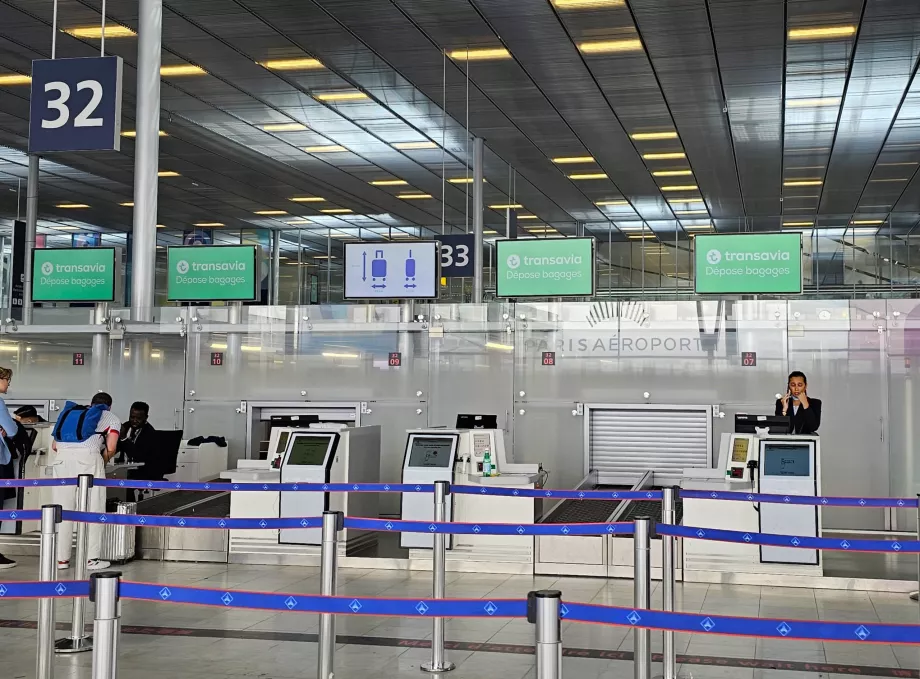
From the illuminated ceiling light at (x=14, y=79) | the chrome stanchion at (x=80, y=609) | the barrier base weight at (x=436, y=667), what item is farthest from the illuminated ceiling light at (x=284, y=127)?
the barrier base weight at (x=436, y=667)

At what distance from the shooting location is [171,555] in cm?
954

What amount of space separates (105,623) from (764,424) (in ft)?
24.1

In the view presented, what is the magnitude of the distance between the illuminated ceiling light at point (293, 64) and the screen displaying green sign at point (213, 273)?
2.33 meters

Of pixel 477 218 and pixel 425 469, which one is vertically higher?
pixel 477 218

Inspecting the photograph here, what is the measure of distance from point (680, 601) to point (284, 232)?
19347mm

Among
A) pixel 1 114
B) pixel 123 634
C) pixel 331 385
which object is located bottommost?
pixel 123 634


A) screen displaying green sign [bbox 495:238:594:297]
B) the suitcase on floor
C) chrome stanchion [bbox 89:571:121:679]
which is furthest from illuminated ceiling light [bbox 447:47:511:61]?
chrome stanchion [bbox 89:571:121:679]

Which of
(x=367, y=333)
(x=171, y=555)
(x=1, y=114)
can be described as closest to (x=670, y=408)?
(x=367, y=333)

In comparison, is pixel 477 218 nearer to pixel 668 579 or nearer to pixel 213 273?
pixel 213 273

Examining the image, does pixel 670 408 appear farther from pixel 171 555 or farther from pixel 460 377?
pixel 171 555

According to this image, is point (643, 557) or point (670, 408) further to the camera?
point (670, 408)

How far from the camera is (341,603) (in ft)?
11.9

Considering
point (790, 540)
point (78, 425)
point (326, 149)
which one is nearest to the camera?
point (790, 540)

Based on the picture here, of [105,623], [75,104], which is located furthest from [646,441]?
[105,623]
